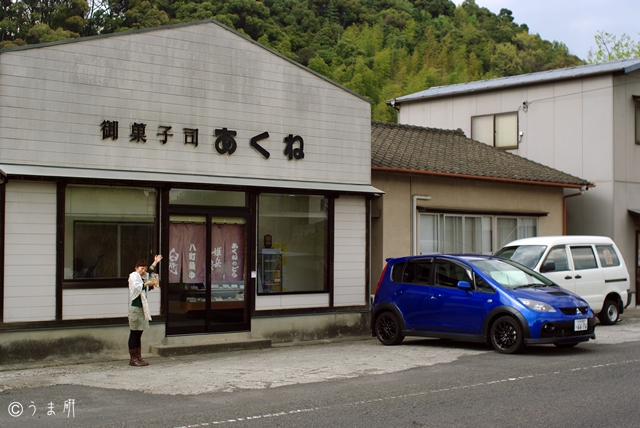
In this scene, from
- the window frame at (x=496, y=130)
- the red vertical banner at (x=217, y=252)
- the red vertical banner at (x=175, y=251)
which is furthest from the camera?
the window frame at (x=496, y=130)

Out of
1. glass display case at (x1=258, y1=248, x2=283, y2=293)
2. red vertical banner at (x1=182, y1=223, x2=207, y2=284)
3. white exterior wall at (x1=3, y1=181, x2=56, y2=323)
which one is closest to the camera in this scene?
white exterior wall at (x1=3, y1=181, x2=56, y2=323)

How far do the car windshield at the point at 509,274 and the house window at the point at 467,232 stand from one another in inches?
184

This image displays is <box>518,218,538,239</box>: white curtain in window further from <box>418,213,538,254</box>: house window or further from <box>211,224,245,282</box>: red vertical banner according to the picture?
<box>211,224,245,282</box>: red vertical banner

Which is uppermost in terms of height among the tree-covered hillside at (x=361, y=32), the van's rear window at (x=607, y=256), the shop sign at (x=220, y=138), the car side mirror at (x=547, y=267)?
the tree-covered hillside at (x=361, y=32)

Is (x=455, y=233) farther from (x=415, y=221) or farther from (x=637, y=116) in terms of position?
(x=637, y=116)

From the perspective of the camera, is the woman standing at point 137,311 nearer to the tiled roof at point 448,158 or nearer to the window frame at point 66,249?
the window frame at point 66,249

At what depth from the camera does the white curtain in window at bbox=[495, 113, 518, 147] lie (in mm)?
24206

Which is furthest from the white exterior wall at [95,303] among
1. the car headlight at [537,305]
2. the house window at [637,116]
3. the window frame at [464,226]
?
the house window at [637,116]

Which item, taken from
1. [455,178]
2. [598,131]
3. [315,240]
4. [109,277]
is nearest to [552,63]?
[598,131]

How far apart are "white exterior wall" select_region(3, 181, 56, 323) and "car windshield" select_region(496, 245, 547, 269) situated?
992 cm

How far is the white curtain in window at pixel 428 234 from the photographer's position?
58.6 feet

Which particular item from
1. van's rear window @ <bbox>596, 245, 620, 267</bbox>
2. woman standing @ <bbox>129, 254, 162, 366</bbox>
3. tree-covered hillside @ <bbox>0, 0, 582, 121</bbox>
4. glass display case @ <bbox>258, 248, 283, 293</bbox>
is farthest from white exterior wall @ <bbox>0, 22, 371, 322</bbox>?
tree-covered hillside @ <bbox>0, 0, 582, 121</bbox>

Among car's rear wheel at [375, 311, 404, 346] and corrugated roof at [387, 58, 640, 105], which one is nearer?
car's rear wheel at [375, 311, 404, 346]

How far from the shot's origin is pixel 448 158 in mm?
19812
